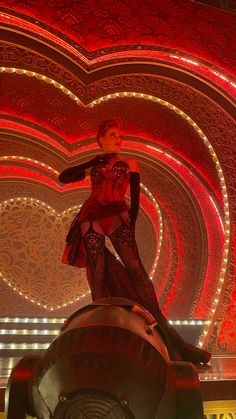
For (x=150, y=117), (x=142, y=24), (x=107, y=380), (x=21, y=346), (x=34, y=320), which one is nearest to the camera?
(x=107, y=380)

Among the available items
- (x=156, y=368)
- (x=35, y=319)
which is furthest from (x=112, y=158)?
(x=35, y=319)

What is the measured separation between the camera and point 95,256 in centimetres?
191

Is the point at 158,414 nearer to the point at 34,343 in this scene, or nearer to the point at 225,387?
the point at 225,387

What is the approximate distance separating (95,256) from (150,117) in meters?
1.80

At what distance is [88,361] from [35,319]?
8.90 feet

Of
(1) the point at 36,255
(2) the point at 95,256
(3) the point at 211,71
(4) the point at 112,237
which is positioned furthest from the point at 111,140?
(1) the point at 36,255

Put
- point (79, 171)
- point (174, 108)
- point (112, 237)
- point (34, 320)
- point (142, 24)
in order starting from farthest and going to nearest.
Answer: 1. point (34, 320)
2. point (174, 108)
3. point (142, 24)
4. point (79, 171)
5. point (112, 237)

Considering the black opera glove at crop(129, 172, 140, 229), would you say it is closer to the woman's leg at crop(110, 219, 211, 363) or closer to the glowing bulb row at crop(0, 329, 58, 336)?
the woman's leg at crop(110, 219, 211, 363)

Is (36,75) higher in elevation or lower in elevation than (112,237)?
higher

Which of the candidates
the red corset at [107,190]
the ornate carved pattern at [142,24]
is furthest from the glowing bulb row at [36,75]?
the red corset at [107,190]

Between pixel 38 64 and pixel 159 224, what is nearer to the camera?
pixel 38 64

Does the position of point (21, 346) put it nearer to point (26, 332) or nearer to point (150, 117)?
point (26, 332)

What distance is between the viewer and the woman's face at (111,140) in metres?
2.07

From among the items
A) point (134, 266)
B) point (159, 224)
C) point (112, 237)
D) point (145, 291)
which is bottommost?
point (145, 291)
